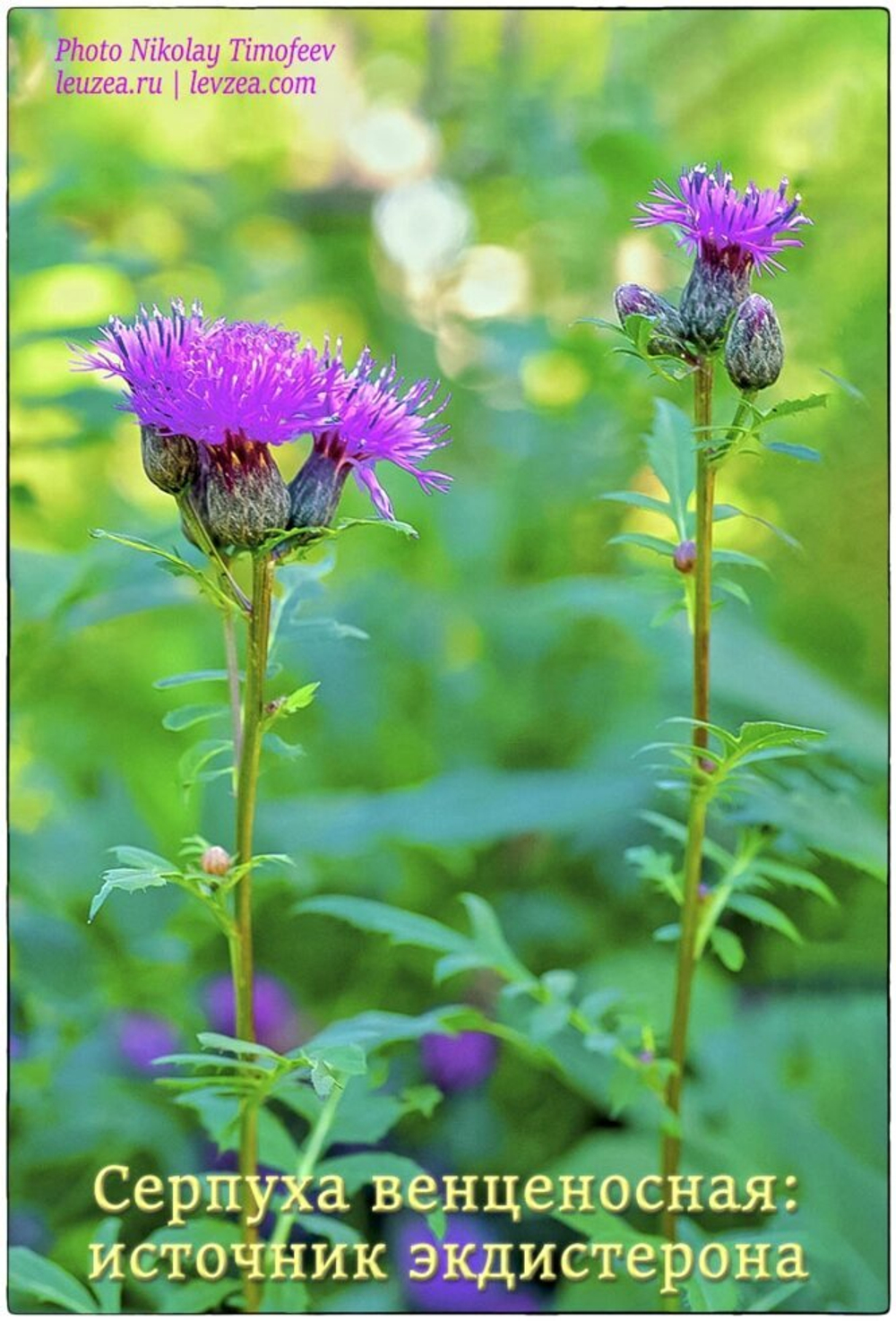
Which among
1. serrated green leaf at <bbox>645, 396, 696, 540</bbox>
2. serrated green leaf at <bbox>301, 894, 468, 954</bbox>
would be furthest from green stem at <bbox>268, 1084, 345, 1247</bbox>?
serrated green leaf at <bbox>645, 396, 696, 540</bbox>

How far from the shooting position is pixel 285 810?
224 cm

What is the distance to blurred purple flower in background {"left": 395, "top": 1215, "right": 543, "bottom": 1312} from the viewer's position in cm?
165

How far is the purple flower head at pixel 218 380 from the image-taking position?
3.81 feet

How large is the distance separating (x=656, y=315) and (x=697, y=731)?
399 mm

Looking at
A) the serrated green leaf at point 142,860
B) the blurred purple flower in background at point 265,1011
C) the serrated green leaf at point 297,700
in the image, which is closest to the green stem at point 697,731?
the serrated green leaf at point 297,700

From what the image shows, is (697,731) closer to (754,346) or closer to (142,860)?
(754,346)

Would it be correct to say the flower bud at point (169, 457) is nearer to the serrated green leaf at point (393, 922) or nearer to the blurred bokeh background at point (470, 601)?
the blurred bokeh background at point (470, 601)

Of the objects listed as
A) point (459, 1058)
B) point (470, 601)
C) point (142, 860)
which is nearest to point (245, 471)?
point (142, 860)

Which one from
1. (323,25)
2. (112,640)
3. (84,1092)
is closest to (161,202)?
(112,640)

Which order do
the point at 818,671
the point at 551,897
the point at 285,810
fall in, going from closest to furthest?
the point at 818,671 < the point at 285,810 < the point at 551,897

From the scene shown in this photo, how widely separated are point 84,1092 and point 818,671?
1.19m

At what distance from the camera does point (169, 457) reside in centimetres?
119

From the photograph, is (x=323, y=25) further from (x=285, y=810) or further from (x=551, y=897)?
(x=551, y=897)

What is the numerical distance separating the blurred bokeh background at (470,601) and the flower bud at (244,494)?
0.20 metres
